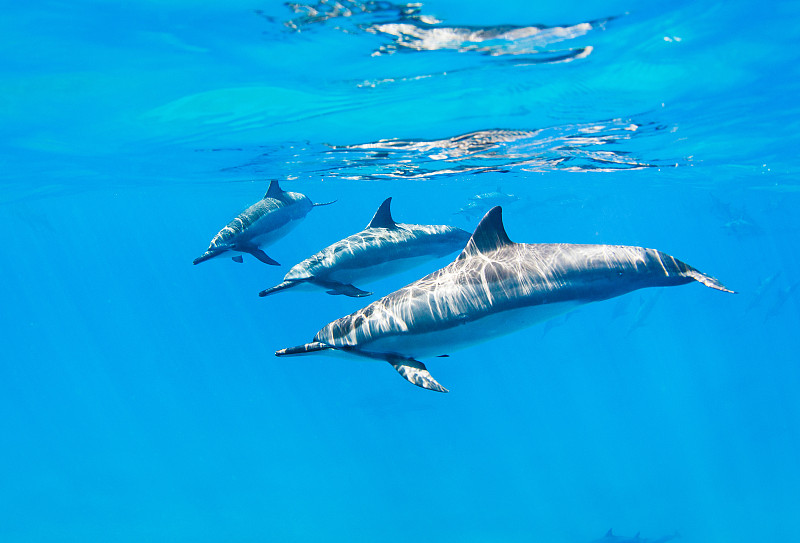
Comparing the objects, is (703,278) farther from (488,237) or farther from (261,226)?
(261,226)

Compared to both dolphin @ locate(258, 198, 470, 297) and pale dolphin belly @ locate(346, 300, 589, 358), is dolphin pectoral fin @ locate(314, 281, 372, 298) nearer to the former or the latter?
dolphin @ locate(258, 198, 470, 297)

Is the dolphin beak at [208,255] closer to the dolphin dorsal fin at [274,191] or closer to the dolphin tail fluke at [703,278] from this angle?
the dolphin dorsal fin at [274,191]

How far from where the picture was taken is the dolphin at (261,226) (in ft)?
28.9

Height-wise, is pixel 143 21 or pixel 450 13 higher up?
pixel 143 21

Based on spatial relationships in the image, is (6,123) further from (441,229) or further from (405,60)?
Answer: (441,229)

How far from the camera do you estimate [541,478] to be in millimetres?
28828

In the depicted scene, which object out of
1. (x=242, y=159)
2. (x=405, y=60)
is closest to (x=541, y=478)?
(x=242, y=159)

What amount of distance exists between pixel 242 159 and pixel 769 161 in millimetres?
21860

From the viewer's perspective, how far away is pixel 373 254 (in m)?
8.21

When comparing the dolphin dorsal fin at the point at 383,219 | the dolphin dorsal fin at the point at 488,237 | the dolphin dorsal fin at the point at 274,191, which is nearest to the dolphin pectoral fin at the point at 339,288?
the dolphin dorsal fin at the point at 383,219

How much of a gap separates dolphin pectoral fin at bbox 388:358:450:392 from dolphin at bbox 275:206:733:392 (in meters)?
0.01

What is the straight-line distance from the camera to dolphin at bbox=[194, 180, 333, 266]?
8797 millimetres

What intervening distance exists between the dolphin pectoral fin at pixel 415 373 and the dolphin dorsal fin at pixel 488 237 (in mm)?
1525

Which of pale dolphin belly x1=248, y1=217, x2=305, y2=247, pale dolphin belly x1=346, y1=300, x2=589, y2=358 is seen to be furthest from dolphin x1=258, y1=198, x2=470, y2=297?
pale dolphin belly x1=346, y1=300, x2=589, y2=358
